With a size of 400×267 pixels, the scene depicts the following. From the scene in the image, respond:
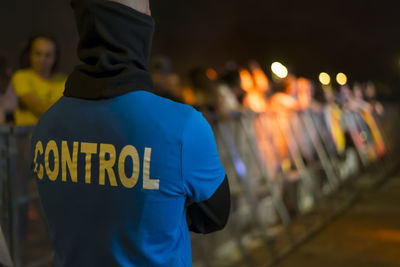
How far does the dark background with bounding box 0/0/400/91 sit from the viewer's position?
823 cm

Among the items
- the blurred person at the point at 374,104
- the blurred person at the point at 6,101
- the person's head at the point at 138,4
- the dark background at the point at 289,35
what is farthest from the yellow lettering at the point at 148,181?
the blurred person at the point at 374,104

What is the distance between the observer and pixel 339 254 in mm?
4246

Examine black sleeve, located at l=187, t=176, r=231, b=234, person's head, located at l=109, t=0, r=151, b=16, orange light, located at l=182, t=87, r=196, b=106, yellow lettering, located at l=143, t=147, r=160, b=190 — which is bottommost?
black sleeve, located at l=187, t=176, r=231, b=234

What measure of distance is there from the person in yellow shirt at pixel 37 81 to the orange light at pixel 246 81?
2.57 m

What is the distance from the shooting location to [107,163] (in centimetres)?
136

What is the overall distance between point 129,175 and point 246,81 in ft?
13.9

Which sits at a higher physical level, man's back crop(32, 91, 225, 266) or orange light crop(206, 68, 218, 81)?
orange light crop(206, 68, 218, 81)

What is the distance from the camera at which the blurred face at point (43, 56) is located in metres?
3.03

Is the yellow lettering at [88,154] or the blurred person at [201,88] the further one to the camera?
the blurred person at [201,88]

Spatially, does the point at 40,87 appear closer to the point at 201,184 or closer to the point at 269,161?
the point at 201,184

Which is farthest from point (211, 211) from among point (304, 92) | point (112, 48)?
point (304, 92)

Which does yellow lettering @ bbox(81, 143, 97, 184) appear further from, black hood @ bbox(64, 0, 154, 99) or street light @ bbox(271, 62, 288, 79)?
street light @ bbox(271, 62, 288, 79)

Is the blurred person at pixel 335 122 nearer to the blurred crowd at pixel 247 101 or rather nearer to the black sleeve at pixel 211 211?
the blurred crowd at pixel 247 101

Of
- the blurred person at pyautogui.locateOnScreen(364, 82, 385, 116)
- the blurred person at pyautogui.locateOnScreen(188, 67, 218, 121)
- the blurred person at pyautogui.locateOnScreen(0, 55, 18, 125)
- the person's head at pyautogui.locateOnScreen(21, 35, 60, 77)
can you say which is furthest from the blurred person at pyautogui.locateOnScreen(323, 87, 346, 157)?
the blurred person at pyautogui.locateOnScreen(0, 55, 18, 125)
